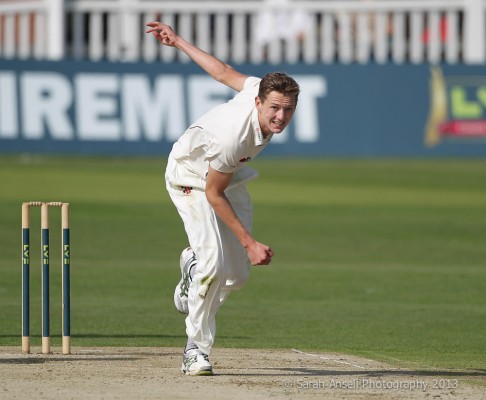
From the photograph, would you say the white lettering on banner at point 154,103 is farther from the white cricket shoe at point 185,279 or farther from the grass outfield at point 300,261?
the white cricket shoe at point 185,279

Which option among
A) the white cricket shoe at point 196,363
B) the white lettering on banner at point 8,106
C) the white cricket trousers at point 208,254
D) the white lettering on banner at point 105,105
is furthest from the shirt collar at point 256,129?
the white lettering on banner at point 8,106

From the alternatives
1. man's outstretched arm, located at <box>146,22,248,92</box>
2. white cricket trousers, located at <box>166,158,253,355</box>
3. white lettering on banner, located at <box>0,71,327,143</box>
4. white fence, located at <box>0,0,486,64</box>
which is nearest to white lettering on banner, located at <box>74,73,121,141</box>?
white lettering on banner, located at <box>0,71,327,143</box>

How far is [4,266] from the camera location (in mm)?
13680

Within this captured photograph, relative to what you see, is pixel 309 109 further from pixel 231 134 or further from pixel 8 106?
pixel 231 134

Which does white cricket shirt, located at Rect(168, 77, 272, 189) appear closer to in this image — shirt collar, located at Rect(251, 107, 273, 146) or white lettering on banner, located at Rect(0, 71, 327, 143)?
shirt collar, located at Rect(251, 107, 273, 146)

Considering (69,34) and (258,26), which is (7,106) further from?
(258,26)

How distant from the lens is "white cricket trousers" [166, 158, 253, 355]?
24.8 ft

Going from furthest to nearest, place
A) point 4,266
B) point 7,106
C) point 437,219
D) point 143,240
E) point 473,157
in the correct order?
point 473,157 < point 7,106 < point 437,219 < point 143,240 < point 4,266

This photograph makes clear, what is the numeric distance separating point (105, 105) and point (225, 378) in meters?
20.2

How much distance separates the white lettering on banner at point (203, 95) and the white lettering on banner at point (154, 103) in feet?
0.69

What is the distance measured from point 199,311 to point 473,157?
22.0m

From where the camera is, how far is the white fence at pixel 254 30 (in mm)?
31031

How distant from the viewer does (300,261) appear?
1474cm

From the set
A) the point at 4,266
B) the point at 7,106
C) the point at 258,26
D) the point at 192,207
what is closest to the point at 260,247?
the point at 192,207
